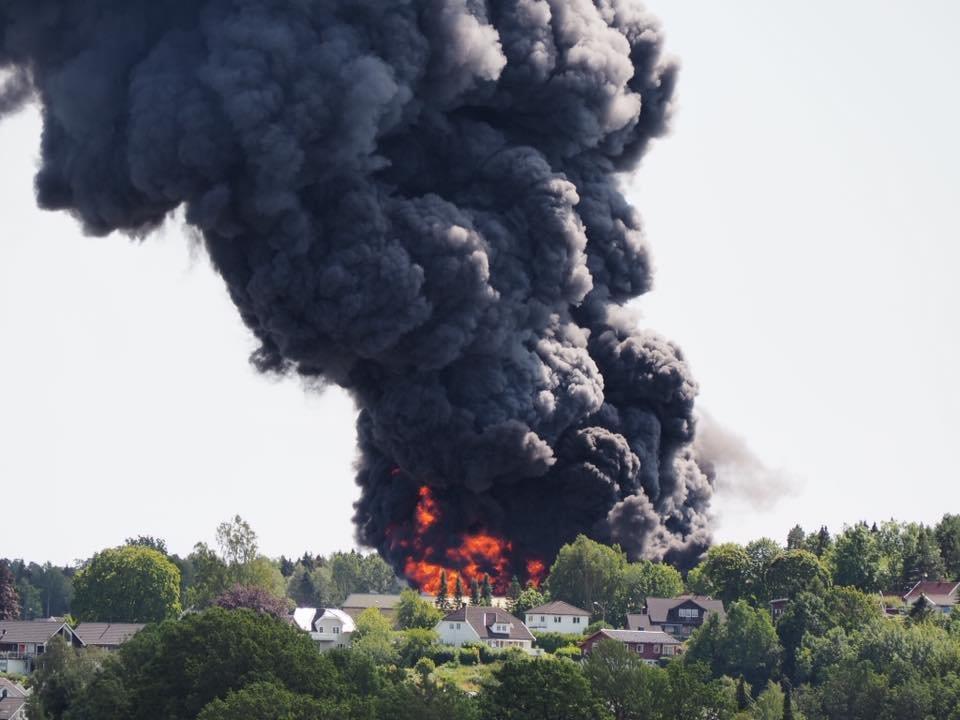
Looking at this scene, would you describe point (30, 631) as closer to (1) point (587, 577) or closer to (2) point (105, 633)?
(2) point (105, 633)

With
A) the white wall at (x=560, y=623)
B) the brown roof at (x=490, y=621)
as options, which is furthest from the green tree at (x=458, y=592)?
the white wall at (x=560, y=623)

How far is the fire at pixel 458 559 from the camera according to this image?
12194 centimetres

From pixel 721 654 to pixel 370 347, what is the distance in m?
24.1

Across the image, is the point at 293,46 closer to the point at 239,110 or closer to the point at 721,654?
the point at 239,110

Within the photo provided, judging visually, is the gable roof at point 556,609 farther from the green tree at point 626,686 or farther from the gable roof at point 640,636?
the green tree at point 626,686

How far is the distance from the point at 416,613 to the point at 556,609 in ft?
24.2

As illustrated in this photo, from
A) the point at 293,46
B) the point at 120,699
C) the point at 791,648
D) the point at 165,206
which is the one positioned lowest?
the point at 120,699

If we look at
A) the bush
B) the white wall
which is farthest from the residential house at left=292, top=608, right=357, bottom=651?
the bush

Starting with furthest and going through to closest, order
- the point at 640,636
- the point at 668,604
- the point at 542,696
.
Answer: the point at 668,604 → the point at 640,636 → the point at 542,696

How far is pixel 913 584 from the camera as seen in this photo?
114 meters

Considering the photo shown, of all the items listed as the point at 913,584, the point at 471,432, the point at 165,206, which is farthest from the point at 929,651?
the point at 165,206

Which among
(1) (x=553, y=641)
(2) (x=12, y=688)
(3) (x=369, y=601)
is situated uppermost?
(3) (x=369, y=601)

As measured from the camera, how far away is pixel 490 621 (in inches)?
4296

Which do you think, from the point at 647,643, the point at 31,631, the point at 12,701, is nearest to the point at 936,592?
the point at 647,643
